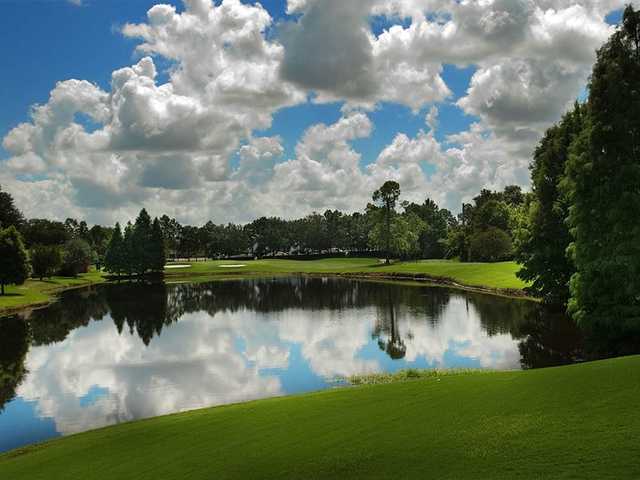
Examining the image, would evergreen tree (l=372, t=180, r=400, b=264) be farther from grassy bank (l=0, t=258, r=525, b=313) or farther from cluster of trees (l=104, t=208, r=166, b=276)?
cluster of trees (l=104, t=208, r=166, b=276)

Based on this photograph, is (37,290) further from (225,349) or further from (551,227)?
(551,227)

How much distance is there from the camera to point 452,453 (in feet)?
34.7

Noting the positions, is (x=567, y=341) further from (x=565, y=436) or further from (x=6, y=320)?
(x=6, y=320)

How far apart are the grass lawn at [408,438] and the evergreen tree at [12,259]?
64250 millimetres

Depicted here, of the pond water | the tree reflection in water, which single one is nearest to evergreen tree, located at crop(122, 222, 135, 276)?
the pond water

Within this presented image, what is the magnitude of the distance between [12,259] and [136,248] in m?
48.7

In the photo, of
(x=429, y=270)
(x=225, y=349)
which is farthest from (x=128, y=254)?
(x=225, y=349)

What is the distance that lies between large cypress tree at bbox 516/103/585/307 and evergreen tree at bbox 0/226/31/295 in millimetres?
66892

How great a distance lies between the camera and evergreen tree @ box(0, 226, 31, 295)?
2899 inches

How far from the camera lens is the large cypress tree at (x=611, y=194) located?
97.2 ft

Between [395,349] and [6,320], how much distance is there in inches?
1744

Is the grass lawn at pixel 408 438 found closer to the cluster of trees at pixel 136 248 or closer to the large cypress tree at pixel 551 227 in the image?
the large cypress tree at pixel 551 227

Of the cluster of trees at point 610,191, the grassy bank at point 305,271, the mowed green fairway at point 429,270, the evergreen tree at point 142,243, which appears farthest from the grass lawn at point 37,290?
the cluster of trees at point 610,191

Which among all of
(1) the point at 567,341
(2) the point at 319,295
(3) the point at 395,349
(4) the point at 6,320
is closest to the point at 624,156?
(1) the point at 567,341
